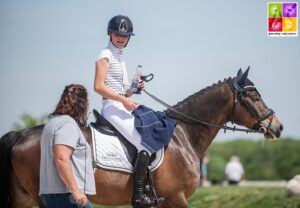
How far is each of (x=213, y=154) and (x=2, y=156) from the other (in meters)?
30.1

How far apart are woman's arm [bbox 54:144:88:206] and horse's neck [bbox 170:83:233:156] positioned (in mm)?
3347

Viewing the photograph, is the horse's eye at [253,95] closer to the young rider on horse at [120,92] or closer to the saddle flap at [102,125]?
the young rider on horse at [120,92]

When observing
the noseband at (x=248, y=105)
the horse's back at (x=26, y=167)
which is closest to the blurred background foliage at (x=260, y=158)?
the noseband at (x=248, y=105)

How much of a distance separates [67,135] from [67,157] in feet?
0.79

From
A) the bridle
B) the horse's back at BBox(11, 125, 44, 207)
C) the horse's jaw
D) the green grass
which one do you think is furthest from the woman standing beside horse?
the green grass

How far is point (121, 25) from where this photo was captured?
26.5 feet

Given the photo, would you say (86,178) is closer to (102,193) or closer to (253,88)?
(102,193)

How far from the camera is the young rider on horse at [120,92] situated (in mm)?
7754

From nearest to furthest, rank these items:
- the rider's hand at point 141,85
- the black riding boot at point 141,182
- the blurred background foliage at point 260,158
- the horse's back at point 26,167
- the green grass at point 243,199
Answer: the horse's back at point 26,167, the black riding boot at point 141,182, the rider's hand at point 141,85, the green grass at point 243,199, the blurred background foliage at point 260,158

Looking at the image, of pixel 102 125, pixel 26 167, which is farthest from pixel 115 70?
Answer: pixel 26 167

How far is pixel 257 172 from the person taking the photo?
107ft

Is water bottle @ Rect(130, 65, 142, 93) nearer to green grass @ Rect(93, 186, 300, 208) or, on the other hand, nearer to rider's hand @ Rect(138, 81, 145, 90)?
rider's hand @ Rect(138, 81, 145, 90)

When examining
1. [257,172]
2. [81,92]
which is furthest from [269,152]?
[81,92]

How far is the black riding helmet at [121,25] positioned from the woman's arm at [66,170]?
9.05ft
